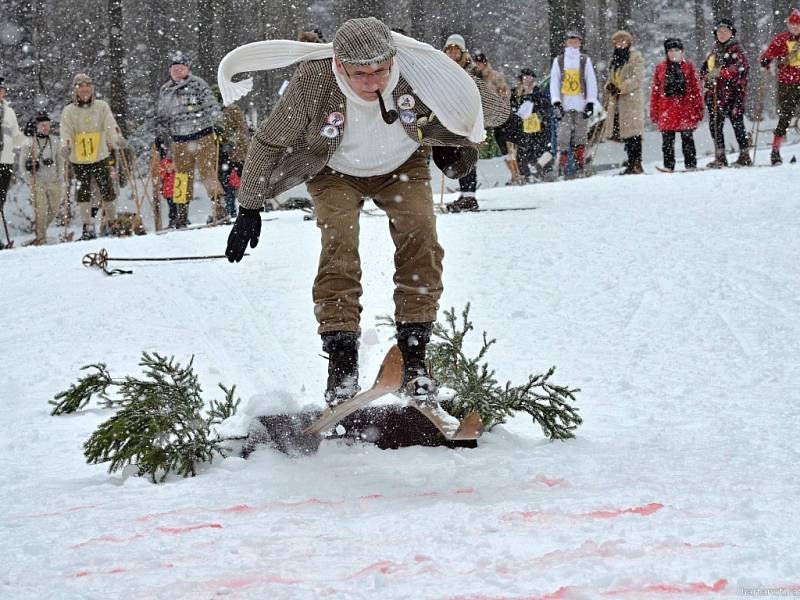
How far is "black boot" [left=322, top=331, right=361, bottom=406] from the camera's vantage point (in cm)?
371

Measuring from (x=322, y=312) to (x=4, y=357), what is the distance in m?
2.81

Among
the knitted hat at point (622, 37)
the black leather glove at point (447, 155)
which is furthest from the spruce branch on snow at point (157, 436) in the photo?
the knitted hat at point (622, 37)

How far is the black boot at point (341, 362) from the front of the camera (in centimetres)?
371

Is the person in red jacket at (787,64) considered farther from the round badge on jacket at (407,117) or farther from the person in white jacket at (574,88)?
the round badge on jacket at (407,117)

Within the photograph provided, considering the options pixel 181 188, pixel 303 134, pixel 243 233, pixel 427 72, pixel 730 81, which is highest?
pixel 730 81

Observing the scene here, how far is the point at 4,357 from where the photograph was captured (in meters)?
5.67

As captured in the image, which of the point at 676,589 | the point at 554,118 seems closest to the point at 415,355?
the point at 676,589

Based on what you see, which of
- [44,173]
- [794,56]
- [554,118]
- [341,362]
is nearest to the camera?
[341,362]

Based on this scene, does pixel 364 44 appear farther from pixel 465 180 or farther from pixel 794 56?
pixel 794 56

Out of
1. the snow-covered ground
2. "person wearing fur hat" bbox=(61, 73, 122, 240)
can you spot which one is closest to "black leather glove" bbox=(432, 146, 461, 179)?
the snow-covered ground

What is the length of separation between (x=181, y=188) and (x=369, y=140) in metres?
7.95

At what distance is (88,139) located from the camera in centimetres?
1178

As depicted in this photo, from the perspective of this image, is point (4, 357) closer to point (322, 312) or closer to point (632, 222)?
point (322, 312)

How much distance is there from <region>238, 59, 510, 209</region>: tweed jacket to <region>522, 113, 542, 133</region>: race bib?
424 inches
